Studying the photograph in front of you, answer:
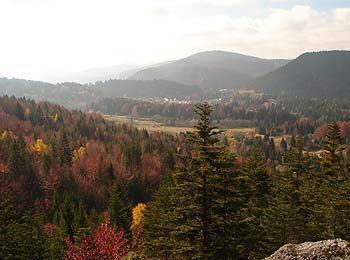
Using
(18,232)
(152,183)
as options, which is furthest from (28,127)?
(18,232)

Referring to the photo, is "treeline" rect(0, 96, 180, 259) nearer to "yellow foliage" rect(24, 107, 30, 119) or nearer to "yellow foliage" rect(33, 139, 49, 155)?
"yellow foliage" rect(33, 139, 49, 155)

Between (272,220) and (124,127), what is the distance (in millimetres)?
151861

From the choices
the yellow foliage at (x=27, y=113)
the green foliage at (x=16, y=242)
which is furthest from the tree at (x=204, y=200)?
the yellow foliage at (x=27, y=113)

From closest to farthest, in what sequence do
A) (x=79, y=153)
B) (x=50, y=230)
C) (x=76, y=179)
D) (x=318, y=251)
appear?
(x=318, y=251)
(x=50, y=230)
(x=76, y=179)
(x=79, y=153)

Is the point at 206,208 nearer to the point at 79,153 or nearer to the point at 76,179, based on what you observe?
the point at 76,179

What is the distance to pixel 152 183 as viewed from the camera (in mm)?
99188

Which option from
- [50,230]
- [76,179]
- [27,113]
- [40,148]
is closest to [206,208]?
[50,230]

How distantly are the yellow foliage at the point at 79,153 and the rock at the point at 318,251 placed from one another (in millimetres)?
104337

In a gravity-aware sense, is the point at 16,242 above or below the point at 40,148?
above

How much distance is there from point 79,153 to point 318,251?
11204cm

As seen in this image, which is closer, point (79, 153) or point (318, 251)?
point (318, 251)

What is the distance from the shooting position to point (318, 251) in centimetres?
1337

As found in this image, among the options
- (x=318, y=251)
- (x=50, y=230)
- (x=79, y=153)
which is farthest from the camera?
(x=79, y=153)

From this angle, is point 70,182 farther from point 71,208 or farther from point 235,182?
point 235,182
